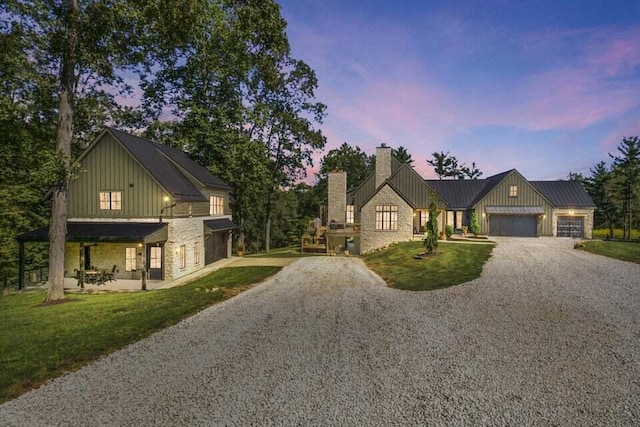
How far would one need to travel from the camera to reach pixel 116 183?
63.7 feet

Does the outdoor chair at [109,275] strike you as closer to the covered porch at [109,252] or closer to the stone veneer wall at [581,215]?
the covered porch at [109,252]

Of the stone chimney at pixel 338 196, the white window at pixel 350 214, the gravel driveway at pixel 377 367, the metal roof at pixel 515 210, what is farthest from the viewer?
the white window at pixel 350 214

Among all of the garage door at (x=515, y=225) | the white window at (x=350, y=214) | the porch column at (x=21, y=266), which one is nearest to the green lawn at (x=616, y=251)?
the garage door at (x=515, y=225)

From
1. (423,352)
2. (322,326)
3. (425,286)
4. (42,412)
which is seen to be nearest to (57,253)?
(42,412)

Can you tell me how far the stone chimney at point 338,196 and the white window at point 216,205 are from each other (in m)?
11.7

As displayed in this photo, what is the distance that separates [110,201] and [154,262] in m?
4.62

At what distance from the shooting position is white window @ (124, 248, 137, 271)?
20.1 metres

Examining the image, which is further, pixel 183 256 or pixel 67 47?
pixel 183 256

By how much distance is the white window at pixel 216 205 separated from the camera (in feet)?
83.7

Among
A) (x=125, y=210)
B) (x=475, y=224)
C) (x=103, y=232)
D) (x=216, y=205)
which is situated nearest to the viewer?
(x=103, y=232)

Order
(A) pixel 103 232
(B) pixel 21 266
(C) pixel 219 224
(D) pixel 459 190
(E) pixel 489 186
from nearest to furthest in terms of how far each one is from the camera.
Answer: (B) pixel 21 266, (A) pixel 103 232, (C) pixel 219 224, (E) pixel 489 186, (D) pixel 459 190

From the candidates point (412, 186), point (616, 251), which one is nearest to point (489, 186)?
point (412, 186)

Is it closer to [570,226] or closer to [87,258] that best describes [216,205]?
[87,258]

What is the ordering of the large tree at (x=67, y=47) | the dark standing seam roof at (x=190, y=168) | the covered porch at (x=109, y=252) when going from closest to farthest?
1. the large tree at (x=67, y=47)
2. the covered porch at (x=109, y=252)
3. the dark standing seam roof at (x=190, y=168)
